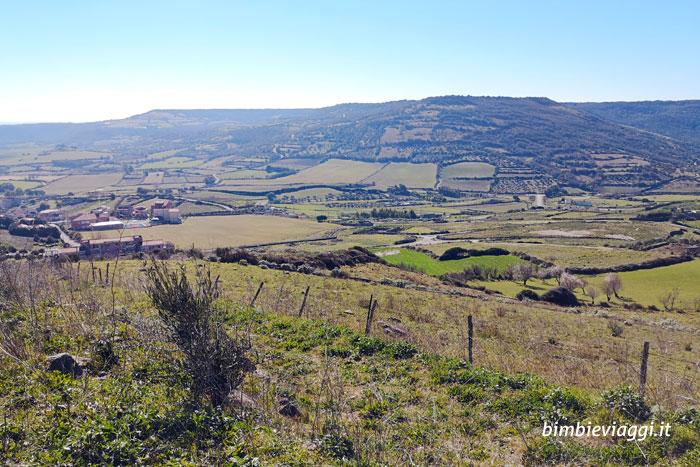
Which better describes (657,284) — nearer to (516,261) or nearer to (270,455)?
(516,261)

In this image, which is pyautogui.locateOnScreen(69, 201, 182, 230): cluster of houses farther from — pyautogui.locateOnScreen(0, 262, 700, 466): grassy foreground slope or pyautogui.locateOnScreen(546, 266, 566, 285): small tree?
pyautogui.locateOnScreen(0, 262, 700, 466): grassy foreground slope

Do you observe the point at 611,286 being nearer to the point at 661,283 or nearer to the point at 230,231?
the point at 661,283

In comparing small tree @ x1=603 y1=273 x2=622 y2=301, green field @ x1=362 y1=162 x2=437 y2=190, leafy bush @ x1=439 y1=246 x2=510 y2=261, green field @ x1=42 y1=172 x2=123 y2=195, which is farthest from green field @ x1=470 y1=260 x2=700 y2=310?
green field @ x1=42 y1=172 x2=123 y2=195

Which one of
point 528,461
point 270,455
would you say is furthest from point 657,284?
point 270,455

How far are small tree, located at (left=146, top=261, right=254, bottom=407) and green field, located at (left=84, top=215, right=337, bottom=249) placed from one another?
172 ft

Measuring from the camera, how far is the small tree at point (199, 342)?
6.50 metres

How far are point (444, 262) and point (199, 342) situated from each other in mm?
45457

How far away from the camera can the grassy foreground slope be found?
530cm

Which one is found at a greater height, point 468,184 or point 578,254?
point 468,184

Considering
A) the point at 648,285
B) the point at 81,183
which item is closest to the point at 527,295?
the point at 648,285

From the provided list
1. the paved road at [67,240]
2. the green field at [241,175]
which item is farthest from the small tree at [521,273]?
the green field at [241,175]

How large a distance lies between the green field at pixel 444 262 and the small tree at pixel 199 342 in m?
38.1

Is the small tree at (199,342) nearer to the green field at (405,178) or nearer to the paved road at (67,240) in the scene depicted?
the paved road at (67,240)

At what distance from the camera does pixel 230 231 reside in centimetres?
7719
